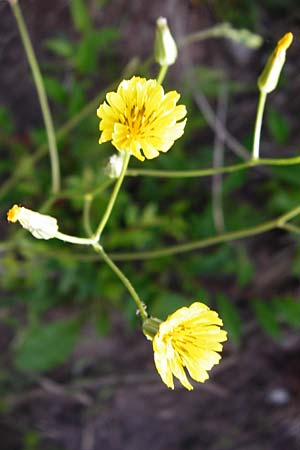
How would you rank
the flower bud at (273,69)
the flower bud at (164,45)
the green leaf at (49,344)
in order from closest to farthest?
the flower bud at (273,69), the flower bud at (164,45), the green leaf at (49,344)

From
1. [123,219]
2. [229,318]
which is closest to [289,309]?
[229,318]

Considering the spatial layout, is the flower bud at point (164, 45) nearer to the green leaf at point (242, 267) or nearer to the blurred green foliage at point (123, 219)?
the blurred green foliage at point (123, 219)

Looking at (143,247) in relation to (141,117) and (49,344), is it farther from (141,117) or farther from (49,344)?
(141,117)

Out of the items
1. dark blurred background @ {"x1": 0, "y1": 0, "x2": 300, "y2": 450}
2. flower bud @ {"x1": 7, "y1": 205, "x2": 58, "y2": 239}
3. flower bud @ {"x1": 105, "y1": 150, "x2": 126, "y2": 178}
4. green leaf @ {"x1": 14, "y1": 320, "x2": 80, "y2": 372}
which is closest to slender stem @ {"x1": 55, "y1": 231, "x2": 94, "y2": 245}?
flower bud @ {"x1": 7, "y1": 205, "x2": 58, "y2": 239}

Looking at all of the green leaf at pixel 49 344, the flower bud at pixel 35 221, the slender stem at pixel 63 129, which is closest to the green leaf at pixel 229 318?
the green leaf at pixel 49 344

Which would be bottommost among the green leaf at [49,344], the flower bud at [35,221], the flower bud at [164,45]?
the flower bud at [35,221]

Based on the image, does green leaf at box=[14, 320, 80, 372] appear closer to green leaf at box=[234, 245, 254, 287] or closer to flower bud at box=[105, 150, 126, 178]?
green leaf at box=[234, 245, 254, 287]
